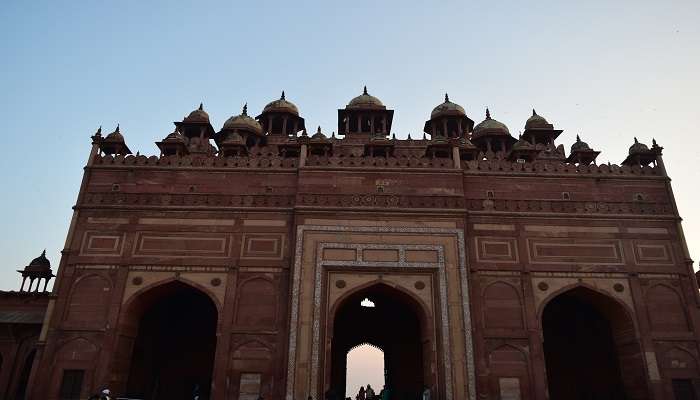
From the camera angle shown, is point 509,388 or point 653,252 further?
point 653,252

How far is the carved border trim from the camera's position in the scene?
41.6 ft

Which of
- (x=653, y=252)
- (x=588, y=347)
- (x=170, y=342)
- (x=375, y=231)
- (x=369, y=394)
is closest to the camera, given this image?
(x=375, y=231)

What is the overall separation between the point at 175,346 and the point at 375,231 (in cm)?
762

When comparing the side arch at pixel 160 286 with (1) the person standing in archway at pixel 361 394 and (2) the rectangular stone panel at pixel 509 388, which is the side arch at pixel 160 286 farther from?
(2) the rectangular stone panel at pixel 509 388

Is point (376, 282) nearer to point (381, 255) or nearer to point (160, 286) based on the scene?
point (381, 255)

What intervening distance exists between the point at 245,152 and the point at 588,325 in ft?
41.2

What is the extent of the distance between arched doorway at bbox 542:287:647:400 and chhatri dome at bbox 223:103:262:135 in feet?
44.1

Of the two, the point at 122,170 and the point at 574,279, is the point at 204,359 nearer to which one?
the point at 122,170

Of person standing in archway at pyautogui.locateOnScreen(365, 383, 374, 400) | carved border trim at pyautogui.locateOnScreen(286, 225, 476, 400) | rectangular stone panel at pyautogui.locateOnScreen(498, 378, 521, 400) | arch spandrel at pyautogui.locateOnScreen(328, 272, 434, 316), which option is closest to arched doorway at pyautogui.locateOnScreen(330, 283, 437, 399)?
person standing in archway at pyautogui.locateOnScreen(365, 383, 374, 400)

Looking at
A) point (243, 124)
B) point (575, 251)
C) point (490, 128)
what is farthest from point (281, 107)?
point (575, 251)

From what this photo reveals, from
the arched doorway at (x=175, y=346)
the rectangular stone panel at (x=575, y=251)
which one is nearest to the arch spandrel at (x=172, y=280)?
the arched doorway at (x=175, y=346)

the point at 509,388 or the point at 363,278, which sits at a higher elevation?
the point at 363,278

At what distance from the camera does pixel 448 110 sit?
2275cm

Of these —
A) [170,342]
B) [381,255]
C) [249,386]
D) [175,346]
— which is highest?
[381,255]
